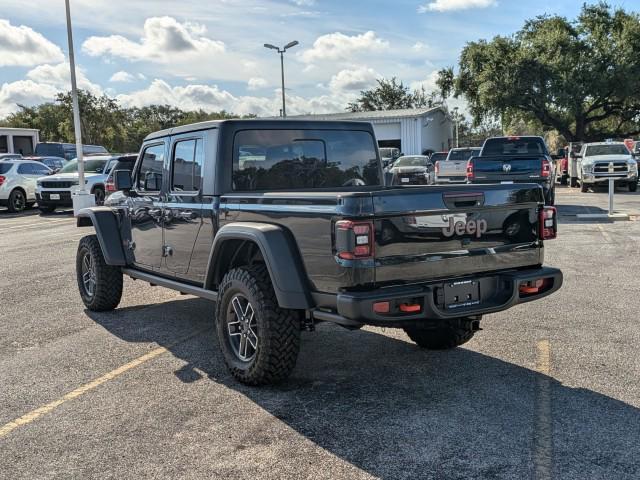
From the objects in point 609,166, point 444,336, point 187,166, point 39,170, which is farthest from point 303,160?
point 39,170

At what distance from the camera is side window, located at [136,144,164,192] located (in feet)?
19.3

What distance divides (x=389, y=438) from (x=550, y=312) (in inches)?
133

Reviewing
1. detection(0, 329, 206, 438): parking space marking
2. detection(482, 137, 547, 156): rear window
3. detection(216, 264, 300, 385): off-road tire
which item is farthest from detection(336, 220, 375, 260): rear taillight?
detection(482, 137, 547, 156): rear window

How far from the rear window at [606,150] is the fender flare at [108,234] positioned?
783 inches

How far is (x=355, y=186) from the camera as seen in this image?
18.7 ft

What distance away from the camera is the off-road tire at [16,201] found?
20812 millimetres

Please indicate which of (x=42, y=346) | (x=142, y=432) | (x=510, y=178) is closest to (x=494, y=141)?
(x=510, y=178)

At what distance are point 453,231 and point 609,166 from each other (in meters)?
19.7

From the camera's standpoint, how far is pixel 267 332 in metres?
4.23

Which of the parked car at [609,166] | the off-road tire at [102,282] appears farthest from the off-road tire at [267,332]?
the parked car at [609,166]

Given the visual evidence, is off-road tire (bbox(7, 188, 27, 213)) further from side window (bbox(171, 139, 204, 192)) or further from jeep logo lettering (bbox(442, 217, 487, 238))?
jeep logo lettering (bbox(442, 217, 487, 238))

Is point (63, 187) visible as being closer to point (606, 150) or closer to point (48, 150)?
point (48, 150)

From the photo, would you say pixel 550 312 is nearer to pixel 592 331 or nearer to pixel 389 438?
pixel 592 331

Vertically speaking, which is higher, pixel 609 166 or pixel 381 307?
pixel 609 166
